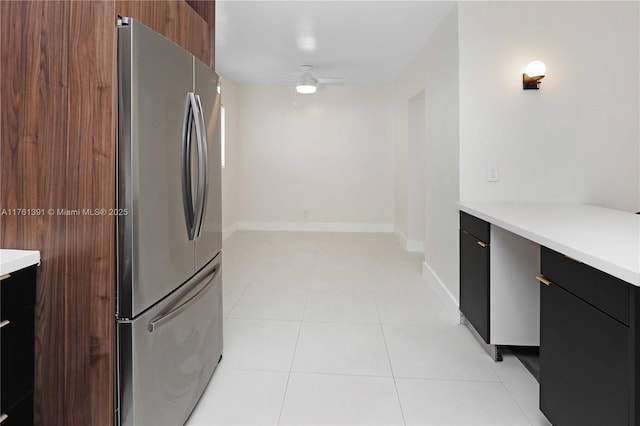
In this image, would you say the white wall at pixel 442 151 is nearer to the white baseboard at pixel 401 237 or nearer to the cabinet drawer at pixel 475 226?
the cabinet drawer at pixel 475 226

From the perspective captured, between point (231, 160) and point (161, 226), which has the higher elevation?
point (231, 160)

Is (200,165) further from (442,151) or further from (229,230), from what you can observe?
(229,230)

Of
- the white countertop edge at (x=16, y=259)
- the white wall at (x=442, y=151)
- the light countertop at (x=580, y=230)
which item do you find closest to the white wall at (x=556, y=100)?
the white wall at (x=442, y=151)

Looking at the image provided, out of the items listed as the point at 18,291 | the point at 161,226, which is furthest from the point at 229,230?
the point at 18,291

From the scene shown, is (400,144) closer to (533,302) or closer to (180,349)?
(533,302)

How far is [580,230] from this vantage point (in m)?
1.63

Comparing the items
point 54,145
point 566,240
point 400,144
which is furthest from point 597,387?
point 400,144

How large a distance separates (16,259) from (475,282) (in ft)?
7.70

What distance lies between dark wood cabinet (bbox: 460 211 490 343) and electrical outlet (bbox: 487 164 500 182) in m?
0.35

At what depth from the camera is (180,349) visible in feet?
5.32

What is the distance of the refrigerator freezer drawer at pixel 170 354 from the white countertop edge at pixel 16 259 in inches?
13.2

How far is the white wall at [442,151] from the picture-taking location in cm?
299

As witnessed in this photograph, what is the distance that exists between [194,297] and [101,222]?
63cm

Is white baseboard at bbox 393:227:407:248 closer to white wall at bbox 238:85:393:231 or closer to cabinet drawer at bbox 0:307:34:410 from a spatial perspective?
white wall at bbox 238:85:393:231
